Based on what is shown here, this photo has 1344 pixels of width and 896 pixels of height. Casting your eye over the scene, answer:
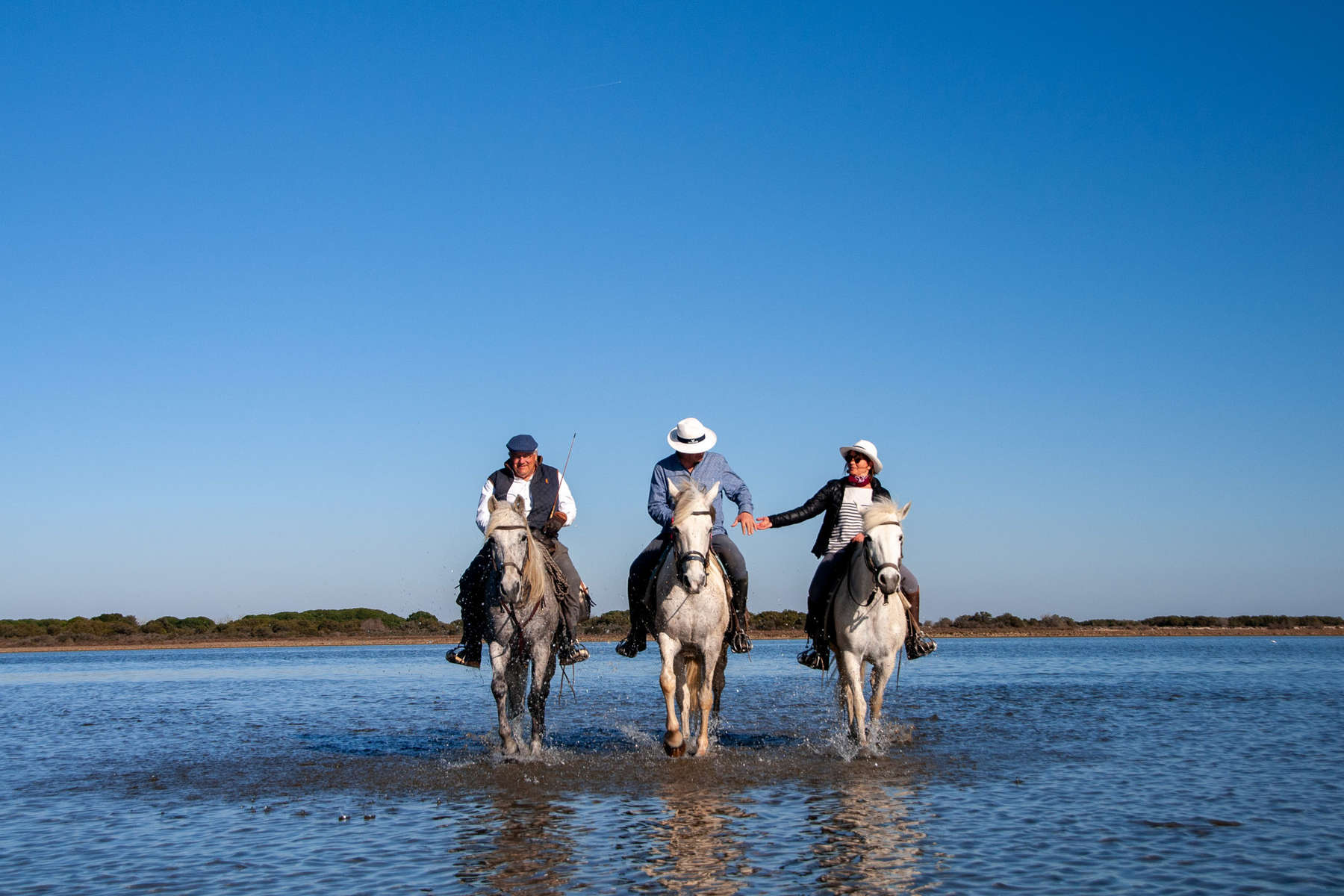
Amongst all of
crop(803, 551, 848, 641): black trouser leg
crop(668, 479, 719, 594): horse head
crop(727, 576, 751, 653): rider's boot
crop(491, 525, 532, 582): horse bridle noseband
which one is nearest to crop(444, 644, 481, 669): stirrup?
crop(491, 525, 532, 582): horse bridle noseband

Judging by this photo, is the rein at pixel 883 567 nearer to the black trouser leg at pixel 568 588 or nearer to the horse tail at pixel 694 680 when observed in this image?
the horse tail at pixel 694 680

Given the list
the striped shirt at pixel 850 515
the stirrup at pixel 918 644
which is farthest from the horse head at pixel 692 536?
the stirrup at pixel 918 644

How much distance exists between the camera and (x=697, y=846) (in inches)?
274

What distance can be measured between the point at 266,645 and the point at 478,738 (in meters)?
66.4

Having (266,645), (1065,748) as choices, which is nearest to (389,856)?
(1065,748)

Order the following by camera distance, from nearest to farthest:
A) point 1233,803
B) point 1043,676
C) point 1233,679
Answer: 1. point 1233,803
2. point 1233,679
3. point 1043,676

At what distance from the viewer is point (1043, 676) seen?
2530 centimetres

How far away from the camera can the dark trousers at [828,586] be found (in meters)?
11.4

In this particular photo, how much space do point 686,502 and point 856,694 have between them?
270cm

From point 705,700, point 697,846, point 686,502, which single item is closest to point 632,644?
point 705,700

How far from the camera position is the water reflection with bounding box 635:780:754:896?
6.09 m

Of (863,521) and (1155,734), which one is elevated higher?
(863,521)

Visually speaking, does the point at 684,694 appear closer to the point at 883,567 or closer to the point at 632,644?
the point at 632,644

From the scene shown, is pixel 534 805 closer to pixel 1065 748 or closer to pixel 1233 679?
pixel 1065 748
